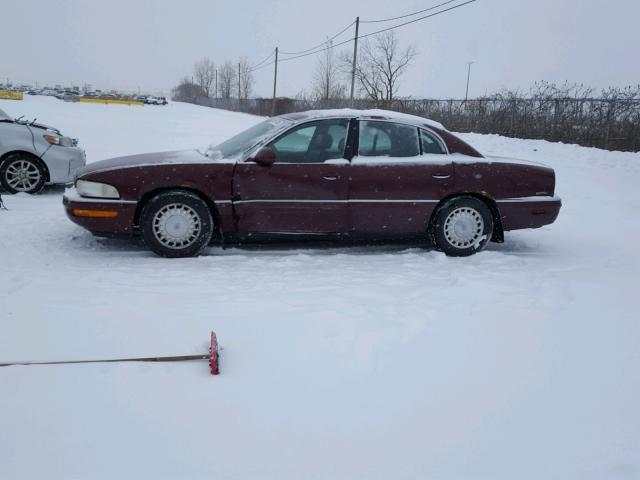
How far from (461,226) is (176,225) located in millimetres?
2829

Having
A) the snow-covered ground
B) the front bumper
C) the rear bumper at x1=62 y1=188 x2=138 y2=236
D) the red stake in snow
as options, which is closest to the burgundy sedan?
the rear bumper at x1=62 y1=188 x2=138 y2=236

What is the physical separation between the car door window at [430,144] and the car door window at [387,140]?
64 mm

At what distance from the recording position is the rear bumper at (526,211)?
556cm

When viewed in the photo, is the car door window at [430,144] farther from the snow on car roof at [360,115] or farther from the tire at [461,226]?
the tire at [461,226]

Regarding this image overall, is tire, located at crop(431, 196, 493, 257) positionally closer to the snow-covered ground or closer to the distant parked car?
the snow-covered ground

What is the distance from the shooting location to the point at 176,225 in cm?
505

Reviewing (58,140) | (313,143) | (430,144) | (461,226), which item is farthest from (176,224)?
(58,140)

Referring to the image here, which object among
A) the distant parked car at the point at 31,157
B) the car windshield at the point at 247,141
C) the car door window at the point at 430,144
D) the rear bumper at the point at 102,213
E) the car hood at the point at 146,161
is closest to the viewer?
the rear bumper at the point at 102,213

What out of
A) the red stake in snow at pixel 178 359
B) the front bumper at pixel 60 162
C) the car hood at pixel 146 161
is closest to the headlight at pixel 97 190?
the car hood at pixel 146 161

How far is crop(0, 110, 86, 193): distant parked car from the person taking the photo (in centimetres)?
752

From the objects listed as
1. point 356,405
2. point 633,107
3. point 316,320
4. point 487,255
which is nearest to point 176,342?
point 316,320

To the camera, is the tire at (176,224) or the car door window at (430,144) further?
the car door window at (430,144)

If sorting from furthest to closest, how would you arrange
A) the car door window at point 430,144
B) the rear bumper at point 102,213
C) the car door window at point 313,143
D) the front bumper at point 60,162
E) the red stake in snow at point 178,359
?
the front bumper at point 60,162 → the car door window at point 430,144 → the car door window at point 313,143 → the rear bumper at point 102,213 → the red stake in snow at point 178,359

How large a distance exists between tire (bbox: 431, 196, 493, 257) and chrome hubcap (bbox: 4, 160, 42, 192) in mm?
5720
